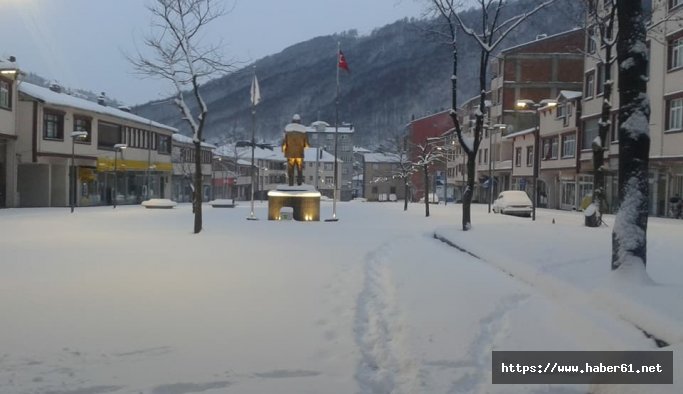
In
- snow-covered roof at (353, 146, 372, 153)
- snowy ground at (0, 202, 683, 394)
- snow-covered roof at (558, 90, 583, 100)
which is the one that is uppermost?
snow-covered roof at (353, 146, 372, 153)

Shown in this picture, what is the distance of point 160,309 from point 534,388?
4849 millimetres

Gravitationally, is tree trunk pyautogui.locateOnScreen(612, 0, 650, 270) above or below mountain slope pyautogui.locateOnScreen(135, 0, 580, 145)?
below

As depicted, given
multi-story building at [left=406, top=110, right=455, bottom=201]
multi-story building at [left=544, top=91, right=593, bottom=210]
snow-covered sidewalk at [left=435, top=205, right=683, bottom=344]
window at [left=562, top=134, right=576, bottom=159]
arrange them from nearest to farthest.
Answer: snow-covered sidewalk at [left=435, top=205, right=683, bottom=344] < multi-story building at [left=544, top=91, right=593, bottom=210] < window at [left=562, top=134, right=576, bottom=159] < multi-story building at [left=406, top=110, right=455, bottom=201]

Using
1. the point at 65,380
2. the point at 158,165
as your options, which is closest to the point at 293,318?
the point at 65,380

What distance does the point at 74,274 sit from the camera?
36.8 ft

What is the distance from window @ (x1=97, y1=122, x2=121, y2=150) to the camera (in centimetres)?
5069

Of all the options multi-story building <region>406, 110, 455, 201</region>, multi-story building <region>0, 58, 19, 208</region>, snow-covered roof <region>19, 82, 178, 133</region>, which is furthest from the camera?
multi-story building <region>406, 110, 455, 201</region>

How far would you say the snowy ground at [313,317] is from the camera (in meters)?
5.44

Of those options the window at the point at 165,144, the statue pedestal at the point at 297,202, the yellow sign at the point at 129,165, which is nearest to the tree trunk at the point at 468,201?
the statue pedestal at the point at 297,202

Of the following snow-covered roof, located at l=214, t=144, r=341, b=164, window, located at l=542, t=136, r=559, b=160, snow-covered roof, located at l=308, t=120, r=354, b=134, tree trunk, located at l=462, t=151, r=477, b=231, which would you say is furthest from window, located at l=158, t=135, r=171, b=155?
snow-covered roof, located at l=308, t=120, r=354, b=134

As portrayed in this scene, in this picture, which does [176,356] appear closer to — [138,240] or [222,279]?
[222,279]

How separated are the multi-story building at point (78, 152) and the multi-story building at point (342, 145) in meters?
70.0

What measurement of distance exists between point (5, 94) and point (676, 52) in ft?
123

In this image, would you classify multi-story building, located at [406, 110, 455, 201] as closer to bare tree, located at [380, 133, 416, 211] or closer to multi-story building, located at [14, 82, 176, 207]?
bare tree, located at [380, 133, 416, 211]
